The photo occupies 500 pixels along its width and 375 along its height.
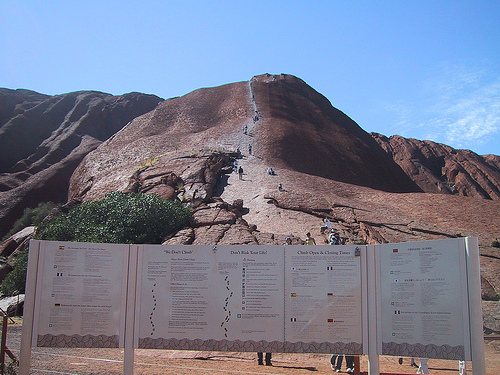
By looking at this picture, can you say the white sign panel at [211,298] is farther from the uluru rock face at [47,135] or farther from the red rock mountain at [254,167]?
the uluru rock face at [47,135]

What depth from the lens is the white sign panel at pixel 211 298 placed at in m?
7.11

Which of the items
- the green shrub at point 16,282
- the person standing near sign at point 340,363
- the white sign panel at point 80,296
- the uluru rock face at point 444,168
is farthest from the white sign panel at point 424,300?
the uluru rock face at point 444,168

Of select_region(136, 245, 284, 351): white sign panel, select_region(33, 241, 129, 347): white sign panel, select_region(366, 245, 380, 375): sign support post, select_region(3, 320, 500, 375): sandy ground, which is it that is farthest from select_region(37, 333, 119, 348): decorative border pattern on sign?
select_region(366, 245, 380, 375): sign support post

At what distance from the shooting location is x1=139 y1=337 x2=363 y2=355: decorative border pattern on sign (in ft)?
23.0

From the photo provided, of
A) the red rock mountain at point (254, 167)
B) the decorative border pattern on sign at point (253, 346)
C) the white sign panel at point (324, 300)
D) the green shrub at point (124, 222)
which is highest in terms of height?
the red rock mountain at point (254, 167)

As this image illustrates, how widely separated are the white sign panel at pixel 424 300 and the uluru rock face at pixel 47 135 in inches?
2062

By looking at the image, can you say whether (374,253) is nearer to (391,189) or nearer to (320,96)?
(391,189)

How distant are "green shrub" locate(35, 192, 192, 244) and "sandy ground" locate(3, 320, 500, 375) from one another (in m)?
7.04

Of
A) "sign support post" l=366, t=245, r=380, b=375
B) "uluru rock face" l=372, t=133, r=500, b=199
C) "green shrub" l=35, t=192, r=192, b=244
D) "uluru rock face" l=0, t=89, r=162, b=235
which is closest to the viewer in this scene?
"sign support post" l=366, t=245, r=380, b=375

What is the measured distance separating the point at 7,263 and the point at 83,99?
69.2 m

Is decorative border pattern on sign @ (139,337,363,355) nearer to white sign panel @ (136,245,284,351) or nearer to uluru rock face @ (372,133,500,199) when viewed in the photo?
white sign panel @ (136,245,284,351)

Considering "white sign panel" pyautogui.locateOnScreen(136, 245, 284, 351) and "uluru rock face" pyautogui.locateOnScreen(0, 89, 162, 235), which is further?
"uluru rock face" pyautogui.locateOnScreen(0, 89, 162, 235)

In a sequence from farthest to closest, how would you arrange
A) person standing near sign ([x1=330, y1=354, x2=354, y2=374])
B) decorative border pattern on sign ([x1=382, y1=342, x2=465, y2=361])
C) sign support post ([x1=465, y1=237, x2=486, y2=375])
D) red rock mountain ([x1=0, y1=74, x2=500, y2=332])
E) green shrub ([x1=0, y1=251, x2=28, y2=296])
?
red rock mountain ([x1=0, y1=74, x2=500, y2=332]) < green shrub ([x1=0, y1=251, x2=28, y2=296]) < person standing near sign ([x1=330, y1=354, x2=354, y2=374]) < decorative border pattern on sign ([x1=382, y1=342, x2=465, y2=361]) < sign support post ([x1=465, y1=237, x2=486, y2=375])

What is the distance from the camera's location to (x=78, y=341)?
7180 mm
